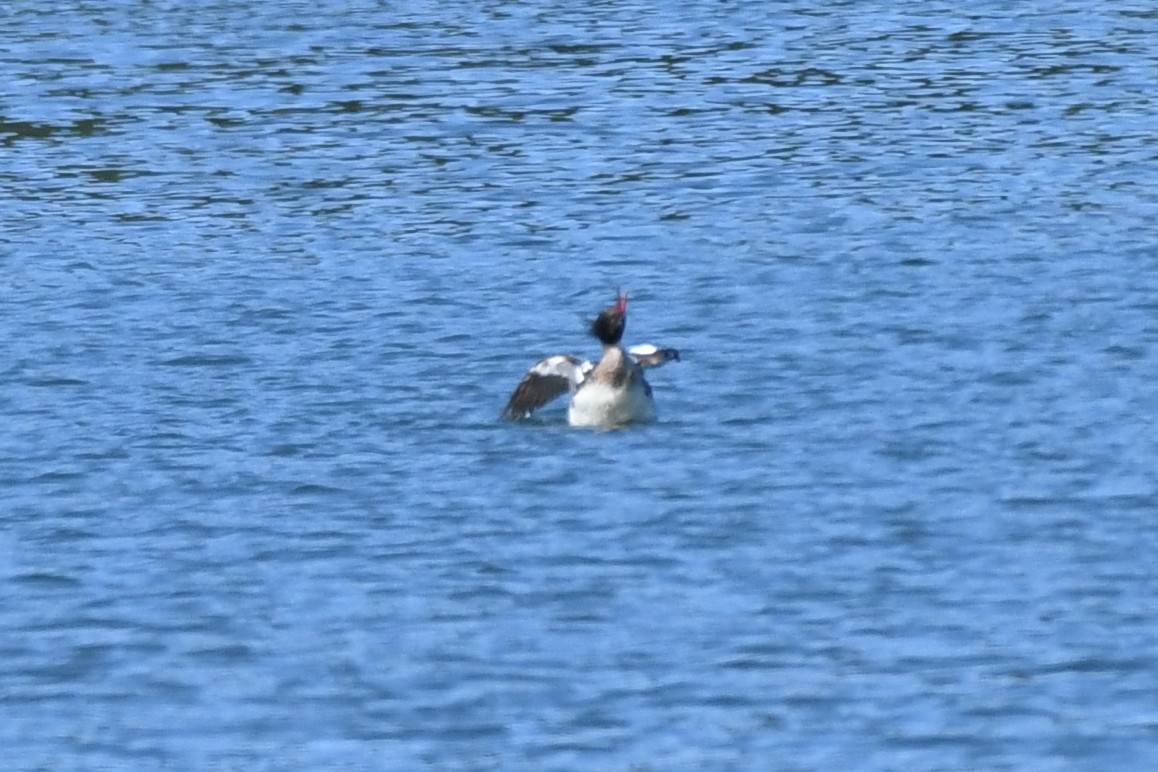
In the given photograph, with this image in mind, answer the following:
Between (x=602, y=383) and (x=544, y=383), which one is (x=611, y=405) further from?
(x=544, y=383)

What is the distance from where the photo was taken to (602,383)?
19094 millimetres

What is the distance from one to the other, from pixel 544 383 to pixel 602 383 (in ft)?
1.87

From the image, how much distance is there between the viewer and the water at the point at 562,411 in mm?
13203

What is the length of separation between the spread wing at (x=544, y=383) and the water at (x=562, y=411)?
361 mm

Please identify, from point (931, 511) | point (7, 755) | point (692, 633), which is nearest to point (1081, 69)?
point (931, 511)

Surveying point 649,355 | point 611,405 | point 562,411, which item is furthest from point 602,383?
point 562,411

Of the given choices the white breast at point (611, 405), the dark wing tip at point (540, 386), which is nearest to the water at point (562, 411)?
the white breast at point (611, 405)

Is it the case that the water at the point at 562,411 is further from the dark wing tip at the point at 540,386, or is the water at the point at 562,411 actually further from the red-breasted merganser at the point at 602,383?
the dark wing tip at the point at 540,386

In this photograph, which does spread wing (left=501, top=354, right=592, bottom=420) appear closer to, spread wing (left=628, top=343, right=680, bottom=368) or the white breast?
the white breast

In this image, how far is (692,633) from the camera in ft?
46.2

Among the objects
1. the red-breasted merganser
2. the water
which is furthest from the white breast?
the water

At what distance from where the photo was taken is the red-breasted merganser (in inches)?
746

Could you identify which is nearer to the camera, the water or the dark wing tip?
the water

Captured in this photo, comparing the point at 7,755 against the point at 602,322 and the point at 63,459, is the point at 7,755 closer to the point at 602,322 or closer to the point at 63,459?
the point at 63,459
